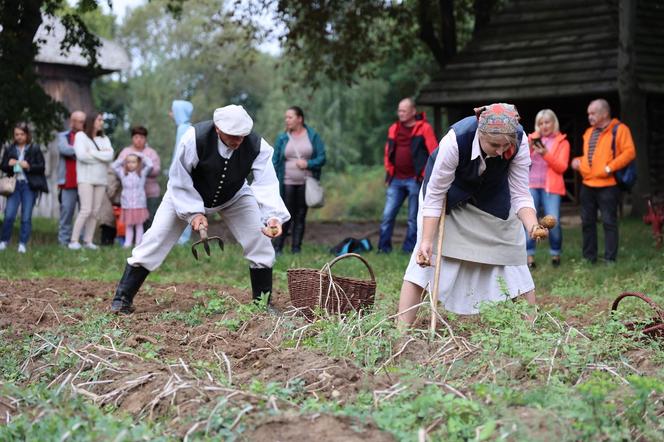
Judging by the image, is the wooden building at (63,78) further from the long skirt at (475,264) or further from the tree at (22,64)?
the long skirt at (475,264)

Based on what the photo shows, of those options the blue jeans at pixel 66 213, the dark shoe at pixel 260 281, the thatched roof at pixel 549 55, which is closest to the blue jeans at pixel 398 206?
the blue jeans at pixel 66 213

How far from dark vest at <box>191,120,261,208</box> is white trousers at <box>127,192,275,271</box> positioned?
22 centimetres

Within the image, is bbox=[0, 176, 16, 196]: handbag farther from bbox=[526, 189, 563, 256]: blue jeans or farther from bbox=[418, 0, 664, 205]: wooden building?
bbox=[418, 0, 664, 205]: wooden building

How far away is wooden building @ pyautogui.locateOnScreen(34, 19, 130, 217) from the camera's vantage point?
28594 mm

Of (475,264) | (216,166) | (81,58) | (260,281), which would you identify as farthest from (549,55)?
(81,58)

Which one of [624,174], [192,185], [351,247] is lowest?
[351,247]

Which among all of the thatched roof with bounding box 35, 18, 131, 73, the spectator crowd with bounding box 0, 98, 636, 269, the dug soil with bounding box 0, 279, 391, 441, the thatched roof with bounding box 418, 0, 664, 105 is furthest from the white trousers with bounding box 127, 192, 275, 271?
the thatched roof with bounding box 35, 18, 131, 73

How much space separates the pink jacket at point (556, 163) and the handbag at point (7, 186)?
616 cm

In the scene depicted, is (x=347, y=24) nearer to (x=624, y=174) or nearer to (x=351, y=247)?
(x=351, y=247)

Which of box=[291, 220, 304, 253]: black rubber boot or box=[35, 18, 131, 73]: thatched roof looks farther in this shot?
box=[35, 18, 131, 73]: thatched roof

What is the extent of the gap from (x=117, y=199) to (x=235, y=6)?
7.80 m

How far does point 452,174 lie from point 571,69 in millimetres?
12896

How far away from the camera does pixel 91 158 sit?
13086 mm

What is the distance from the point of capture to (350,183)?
37969 millimetres
